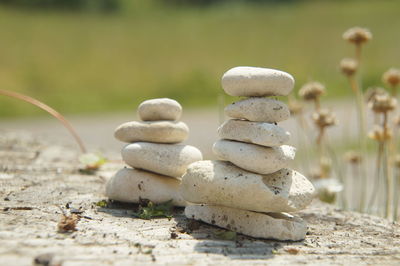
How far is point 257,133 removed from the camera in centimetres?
262

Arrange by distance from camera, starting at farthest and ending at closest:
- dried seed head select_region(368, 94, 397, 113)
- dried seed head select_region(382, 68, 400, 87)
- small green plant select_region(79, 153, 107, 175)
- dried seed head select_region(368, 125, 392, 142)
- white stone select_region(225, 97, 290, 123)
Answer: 1. small green plant select_region(79, 153, 107, 175)
2. dried seed head select_region(382, 68, 400, 87)
3. dried seed head select_region(368, 125, 392, 142)
4. dried seed head select_region(368, 94, 397, 113)
5. white stone select_region(225, 97, 290, 123)

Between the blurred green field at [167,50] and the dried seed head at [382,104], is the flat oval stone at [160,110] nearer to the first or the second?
the dried seed head at [382,104]

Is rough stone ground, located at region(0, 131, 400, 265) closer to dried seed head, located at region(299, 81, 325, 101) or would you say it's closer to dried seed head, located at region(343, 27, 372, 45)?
dried seed head, located at region(299, 81, 325, 101)

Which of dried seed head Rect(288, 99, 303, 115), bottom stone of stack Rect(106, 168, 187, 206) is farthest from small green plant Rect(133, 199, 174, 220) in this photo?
dried seed head Rect(288, 99, 303, 115)

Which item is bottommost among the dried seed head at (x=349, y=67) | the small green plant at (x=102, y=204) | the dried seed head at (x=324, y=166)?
the small green plant at (x=102, y=204)

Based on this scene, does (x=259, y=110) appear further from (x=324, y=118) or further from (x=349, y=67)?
(x=349, y=67)

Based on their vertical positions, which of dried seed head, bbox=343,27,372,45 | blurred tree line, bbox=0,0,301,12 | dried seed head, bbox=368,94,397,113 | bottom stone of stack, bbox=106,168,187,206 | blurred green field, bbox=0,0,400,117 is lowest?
bottom stone of stack, bbox=106,168,187,206

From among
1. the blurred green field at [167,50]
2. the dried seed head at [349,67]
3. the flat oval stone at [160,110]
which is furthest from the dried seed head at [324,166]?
the blurred green field at [167,50]

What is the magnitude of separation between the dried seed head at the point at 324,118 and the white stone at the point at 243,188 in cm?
110

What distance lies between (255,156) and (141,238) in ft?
2.25

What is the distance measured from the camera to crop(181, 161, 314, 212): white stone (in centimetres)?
256

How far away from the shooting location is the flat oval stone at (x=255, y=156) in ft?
8.52

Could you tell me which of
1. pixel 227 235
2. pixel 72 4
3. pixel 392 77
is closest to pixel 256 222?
pixel 227 235

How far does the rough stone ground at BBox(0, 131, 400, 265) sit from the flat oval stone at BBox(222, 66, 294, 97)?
751 millimetres
